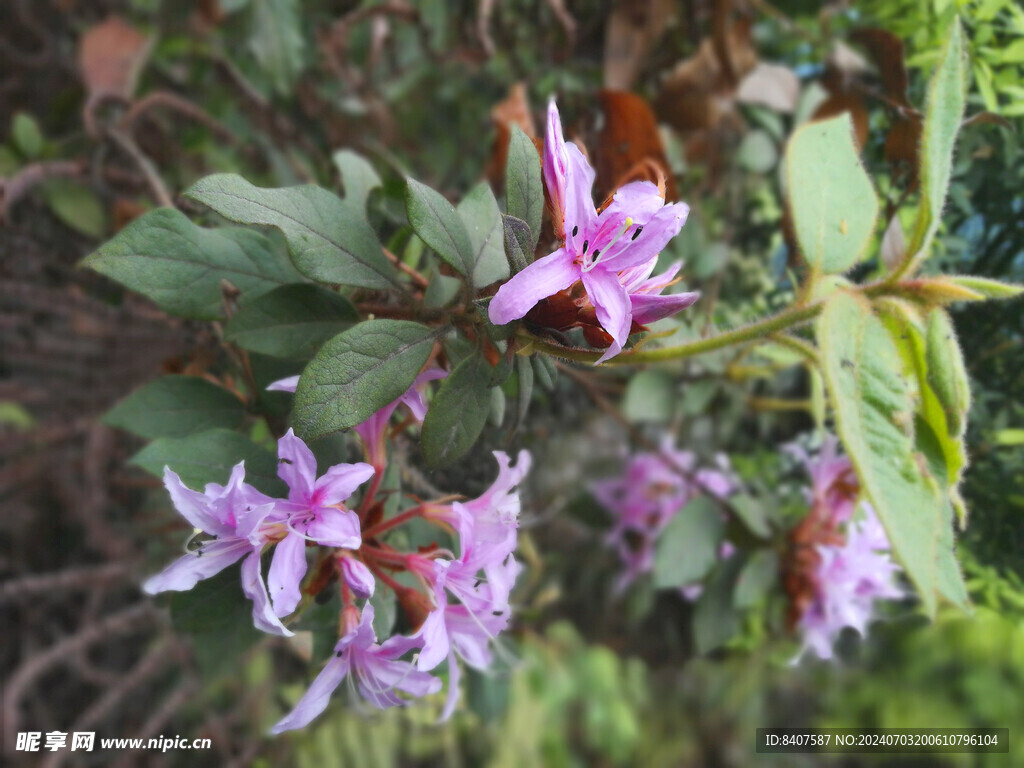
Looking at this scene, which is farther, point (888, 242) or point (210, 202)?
point (888, 242)

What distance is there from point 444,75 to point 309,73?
0.21 meters

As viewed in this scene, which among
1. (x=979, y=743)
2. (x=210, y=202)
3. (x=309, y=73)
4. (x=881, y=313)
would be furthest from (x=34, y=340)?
(x=979, y=743)

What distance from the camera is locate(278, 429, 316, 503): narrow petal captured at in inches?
15.6

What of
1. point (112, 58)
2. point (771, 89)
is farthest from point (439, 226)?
point (112, 58)

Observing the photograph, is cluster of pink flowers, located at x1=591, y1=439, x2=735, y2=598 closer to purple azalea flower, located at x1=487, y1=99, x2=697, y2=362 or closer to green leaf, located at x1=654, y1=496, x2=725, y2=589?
green leaf, located at x1=654, y1=496, x2=725, y2=589

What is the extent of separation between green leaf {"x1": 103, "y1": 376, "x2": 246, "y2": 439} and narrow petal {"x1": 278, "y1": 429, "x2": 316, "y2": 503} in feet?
0.52

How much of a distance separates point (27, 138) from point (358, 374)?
31.8 inches

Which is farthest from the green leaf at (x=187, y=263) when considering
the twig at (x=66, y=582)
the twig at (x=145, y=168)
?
the twig at (x=66, y=582)

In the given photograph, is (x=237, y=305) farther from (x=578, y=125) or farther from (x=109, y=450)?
(x=109, y=450)

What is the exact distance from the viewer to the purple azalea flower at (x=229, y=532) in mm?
379

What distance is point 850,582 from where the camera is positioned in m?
0.78

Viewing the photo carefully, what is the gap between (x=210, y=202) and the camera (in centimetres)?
37

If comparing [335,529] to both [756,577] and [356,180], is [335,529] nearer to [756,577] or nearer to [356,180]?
[356,180]

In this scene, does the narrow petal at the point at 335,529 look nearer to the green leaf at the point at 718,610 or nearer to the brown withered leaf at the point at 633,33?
the green leaf at the point at 718,610
